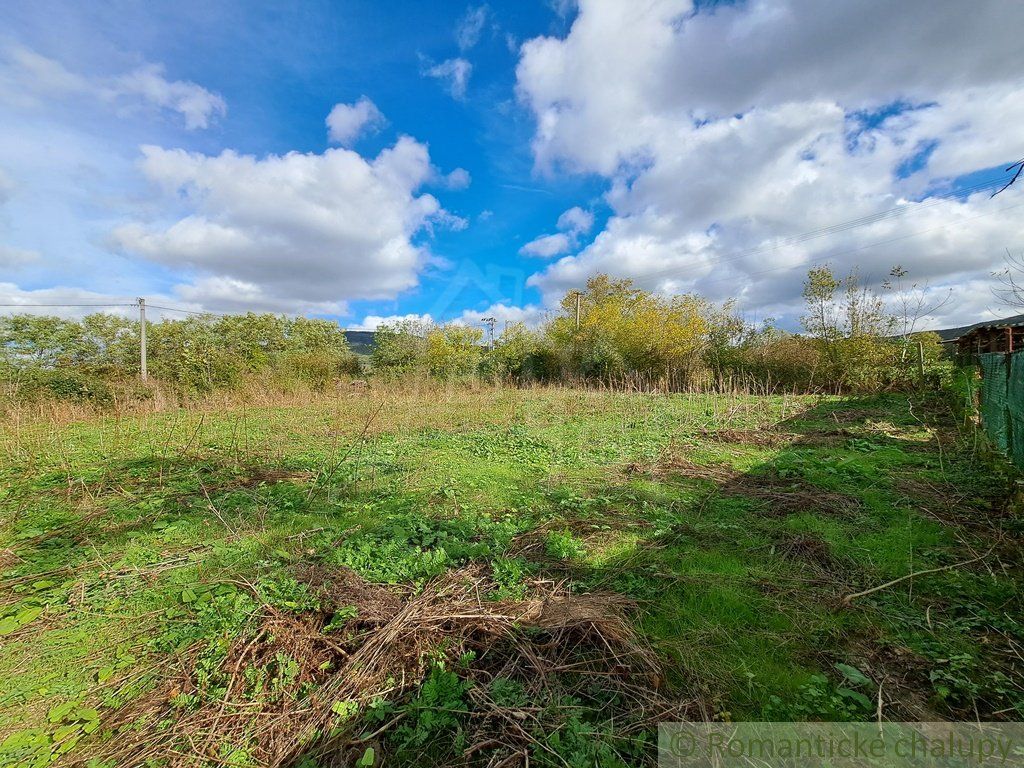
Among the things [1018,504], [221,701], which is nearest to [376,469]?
[221,701]

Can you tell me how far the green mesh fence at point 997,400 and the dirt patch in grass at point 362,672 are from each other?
16.0 ft

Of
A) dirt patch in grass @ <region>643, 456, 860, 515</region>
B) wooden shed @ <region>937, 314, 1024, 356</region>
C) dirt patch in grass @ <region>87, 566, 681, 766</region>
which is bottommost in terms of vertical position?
dirt patch in grass @ <region>87, 566, 681, 766</region>

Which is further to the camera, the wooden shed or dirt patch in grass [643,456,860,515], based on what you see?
the wooden shed

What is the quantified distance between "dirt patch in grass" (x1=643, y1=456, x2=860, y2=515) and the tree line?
5357mm

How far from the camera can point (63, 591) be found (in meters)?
2.53

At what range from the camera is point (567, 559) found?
295 cm

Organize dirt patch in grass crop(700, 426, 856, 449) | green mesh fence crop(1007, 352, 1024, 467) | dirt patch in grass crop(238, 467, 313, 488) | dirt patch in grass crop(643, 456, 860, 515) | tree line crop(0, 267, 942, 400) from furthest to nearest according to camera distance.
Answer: tree line crop(0, 267, 942, 400) < dirt patch in grass crop(700, 426, 856, 449) < dirt patch in grass crop(238, 467, 313, 488) < dirt patch in grass crop(643, 456, 860, 515) < green mesh fence crop(1007, 352, 1024, 467)

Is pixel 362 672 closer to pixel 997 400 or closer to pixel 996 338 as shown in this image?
pixel 997 400

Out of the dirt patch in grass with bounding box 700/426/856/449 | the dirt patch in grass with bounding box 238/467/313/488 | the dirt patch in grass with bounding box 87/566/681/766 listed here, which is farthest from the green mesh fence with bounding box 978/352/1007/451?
the dirt patch in grass with bounding box 238/467/313/488

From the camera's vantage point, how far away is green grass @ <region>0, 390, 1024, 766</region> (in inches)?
68.1

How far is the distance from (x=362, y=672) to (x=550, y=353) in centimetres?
2101

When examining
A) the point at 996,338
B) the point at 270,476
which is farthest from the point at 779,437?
the point at 270,476

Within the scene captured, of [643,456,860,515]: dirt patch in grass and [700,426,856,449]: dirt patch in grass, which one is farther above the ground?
[700,426,856,449]: dirt patch in grass

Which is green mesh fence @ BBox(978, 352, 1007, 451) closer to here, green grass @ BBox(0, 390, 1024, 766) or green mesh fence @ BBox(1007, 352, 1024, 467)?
green mesh fence @ BBox(1007, 352, 1024, 467)
